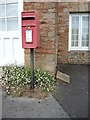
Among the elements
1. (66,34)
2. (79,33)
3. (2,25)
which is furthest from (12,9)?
(79,33)

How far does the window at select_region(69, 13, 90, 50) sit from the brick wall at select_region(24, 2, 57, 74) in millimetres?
3805

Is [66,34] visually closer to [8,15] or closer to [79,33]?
[79,33]

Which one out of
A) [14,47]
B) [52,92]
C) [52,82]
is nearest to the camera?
[52,92]

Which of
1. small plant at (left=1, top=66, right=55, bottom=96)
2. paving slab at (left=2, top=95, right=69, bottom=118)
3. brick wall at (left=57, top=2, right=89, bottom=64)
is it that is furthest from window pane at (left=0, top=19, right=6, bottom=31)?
brick wall at (left=57, top=2, right=89, bottom=64)

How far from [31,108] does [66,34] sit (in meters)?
5.46

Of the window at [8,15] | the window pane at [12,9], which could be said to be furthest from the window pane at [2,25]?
the window pane at [12,9]

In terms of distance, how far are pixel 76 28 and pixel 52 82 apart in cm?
473

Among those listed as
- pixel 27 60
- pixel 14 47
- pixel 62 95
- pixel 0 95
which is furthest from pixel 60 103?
pixel 14 47

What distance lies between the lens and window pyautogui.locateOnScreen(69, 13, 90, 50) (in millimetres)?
8320

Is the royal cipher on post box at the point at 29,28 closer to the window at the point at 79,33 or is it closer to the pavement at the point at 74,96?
the pavement at the point at 74,96

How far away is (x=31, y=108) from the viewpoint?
332 centimetres

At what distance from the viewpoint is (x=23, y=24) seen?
3807 millimetres

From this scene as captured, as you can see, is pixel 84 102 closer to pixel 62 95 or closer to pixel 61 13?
pixel 62 95

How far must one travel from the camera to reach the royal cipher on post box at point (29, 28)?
3746 mm
